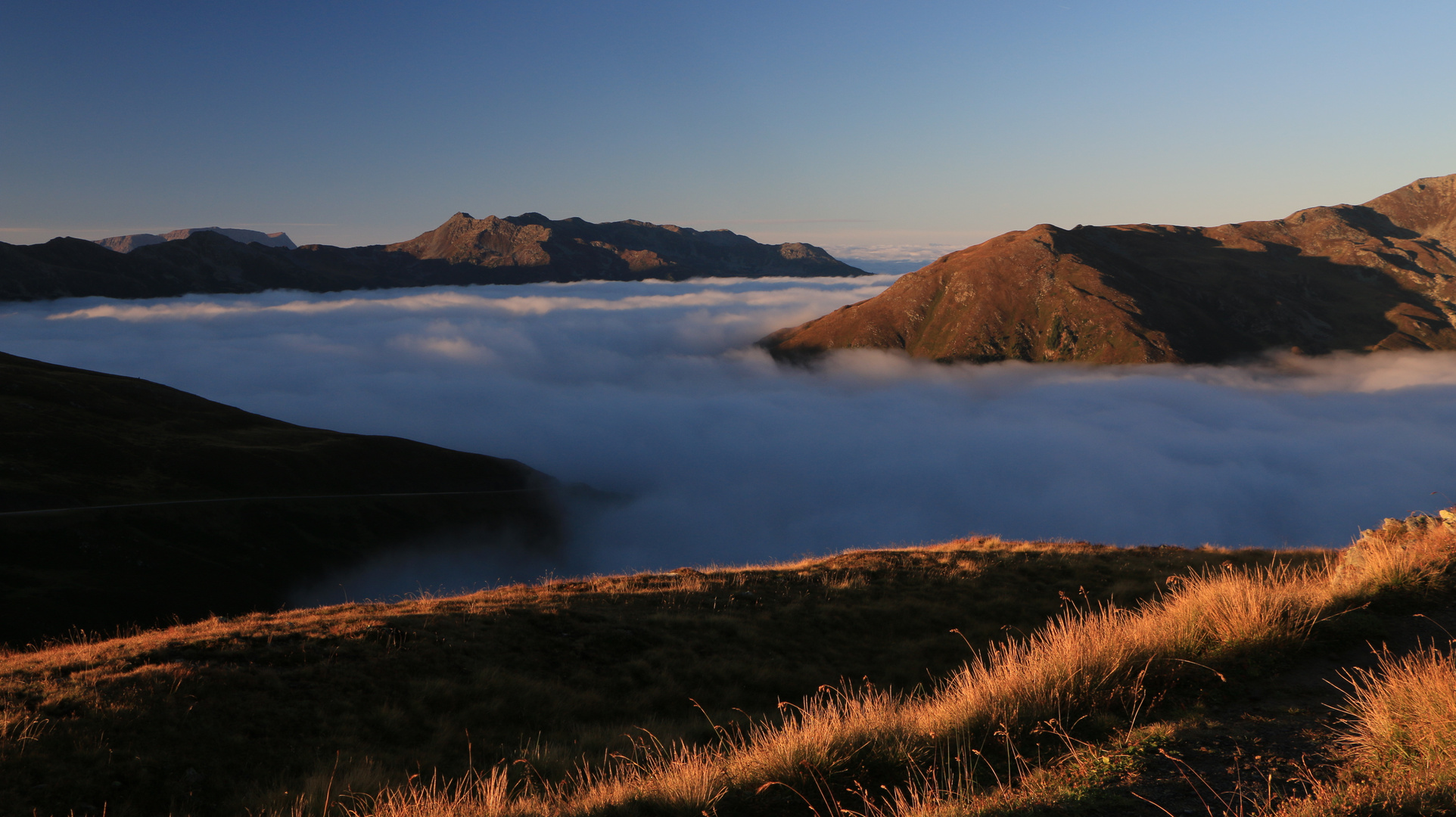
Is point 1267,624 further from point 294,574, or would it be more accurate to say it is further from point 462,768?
point 294,574

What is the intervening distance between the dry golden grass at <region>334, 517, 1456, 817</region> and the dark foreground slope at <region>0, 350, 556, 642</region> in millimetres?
79350

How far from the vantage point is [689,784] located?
5.91 meters

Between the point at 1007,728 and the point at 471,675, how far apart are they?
36.9 feet

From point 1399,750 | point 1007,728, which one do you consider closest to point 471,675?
point 1007,728

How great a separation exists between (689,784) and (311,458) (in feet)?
431

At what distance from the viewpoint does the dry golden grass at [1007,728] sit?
5.54m

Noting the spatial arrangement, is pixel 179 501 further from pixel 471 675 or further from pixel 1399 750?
pixel 1399 750

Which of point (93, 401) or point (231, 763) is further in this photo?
point (93, 401)

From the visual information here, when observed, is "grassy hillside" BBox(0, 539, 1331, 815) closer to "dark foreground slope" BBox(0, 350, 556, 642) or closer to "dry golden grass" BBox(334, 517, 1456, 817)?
"dry golden grass" BBox(334, 517, 1456, 817)

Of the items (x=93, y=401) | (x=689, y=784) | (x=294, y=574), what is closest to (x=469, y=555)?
(x=294, y=574)

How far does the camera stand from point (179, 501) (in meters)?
90.6

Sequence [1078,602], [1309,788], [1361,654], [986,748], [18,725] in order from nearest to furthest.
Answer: [1309,788]
[986,748]
[1361,654]
[18,725]
[1078,602]

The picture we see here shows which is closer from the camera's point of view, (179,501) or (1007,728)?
(1007,728)

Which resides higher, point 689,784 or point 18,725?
point 689,784
